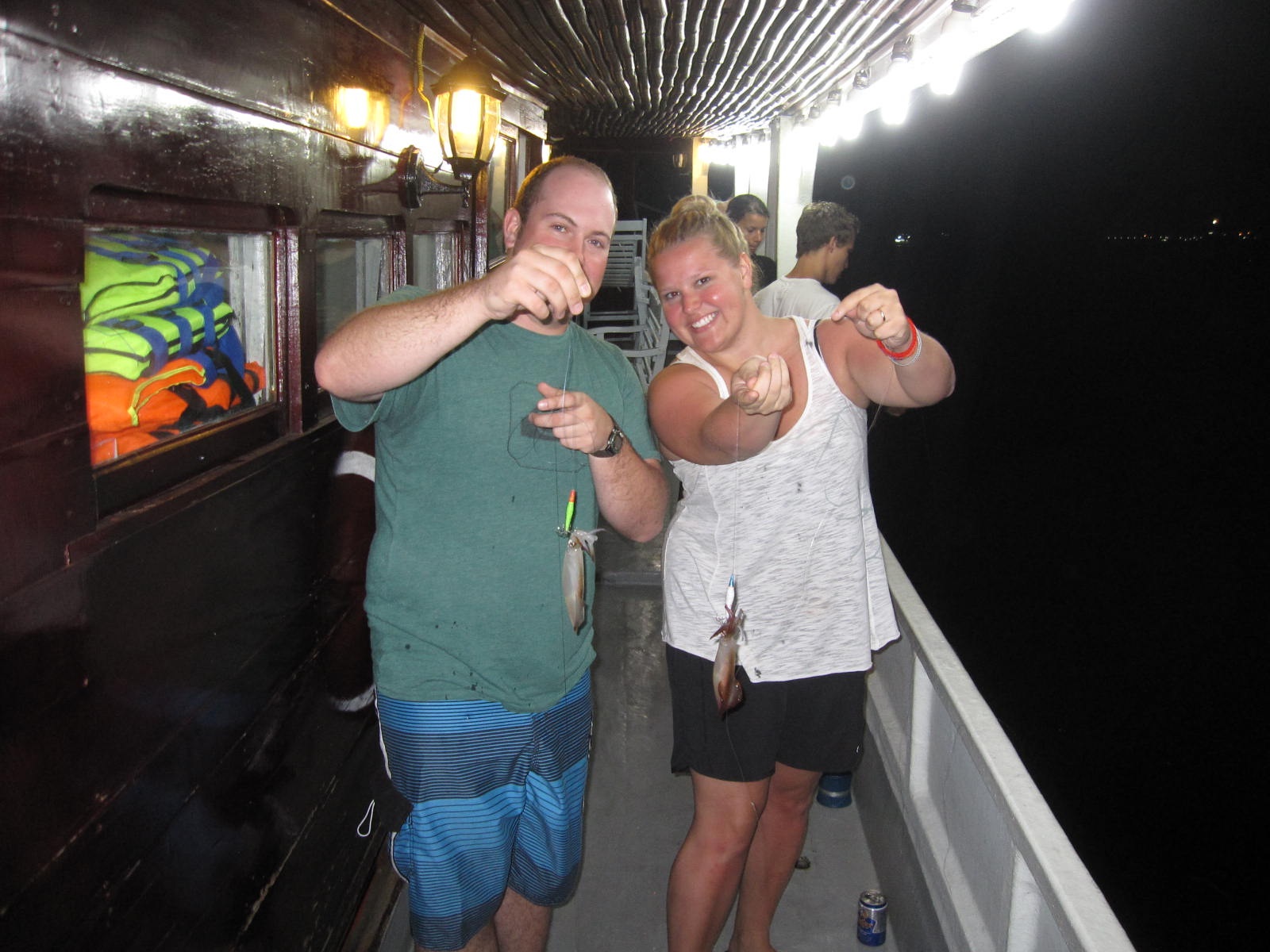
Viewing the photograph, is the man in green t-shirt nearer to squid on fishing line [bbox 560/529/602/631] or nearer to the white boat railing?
squid on fishing line [bbox 560/529/602/631]

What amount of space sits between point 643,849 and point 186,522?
2.25 m

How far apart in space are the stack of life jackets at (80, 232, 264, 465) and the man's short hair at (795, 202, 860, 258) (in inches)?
131

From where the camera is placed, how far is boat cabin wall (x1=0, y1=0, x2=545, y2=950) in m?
1.26

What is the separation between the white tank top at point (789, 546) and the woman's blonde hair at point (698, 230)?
0.27m

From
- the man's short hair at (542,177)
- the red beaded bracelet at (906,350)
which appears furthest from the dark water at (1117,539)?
the man's short hair at (542,177)

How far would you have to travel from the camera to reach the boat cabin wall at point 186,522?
126 cm

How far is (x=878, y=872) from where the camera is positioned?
3221 millimetres

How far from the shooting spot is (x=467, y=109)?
3.72 m

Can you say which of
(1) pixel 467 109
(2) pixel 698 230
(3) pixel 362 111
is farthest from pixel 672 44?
(2) pixel 698 230

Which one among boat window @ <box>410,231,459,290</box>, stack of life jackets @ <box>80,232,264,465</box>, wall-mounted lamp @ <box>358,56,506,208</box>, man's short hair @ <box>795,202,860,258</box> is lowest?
stack of life jackets @ <box>80,232,264,465</box>

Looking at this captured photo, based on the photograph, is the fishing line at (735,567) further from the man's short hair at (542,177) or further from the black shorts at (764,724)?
the man's short hair at (542,177)

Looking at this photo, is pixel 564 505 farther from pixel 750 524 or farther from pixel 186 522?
pixel 186 522

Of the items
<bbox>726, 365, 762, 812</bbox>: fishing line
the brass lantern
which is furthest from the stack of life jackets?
the brass lantern

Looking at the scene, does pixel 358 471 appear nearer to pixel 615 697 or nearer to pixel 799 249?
pixel 615 697
